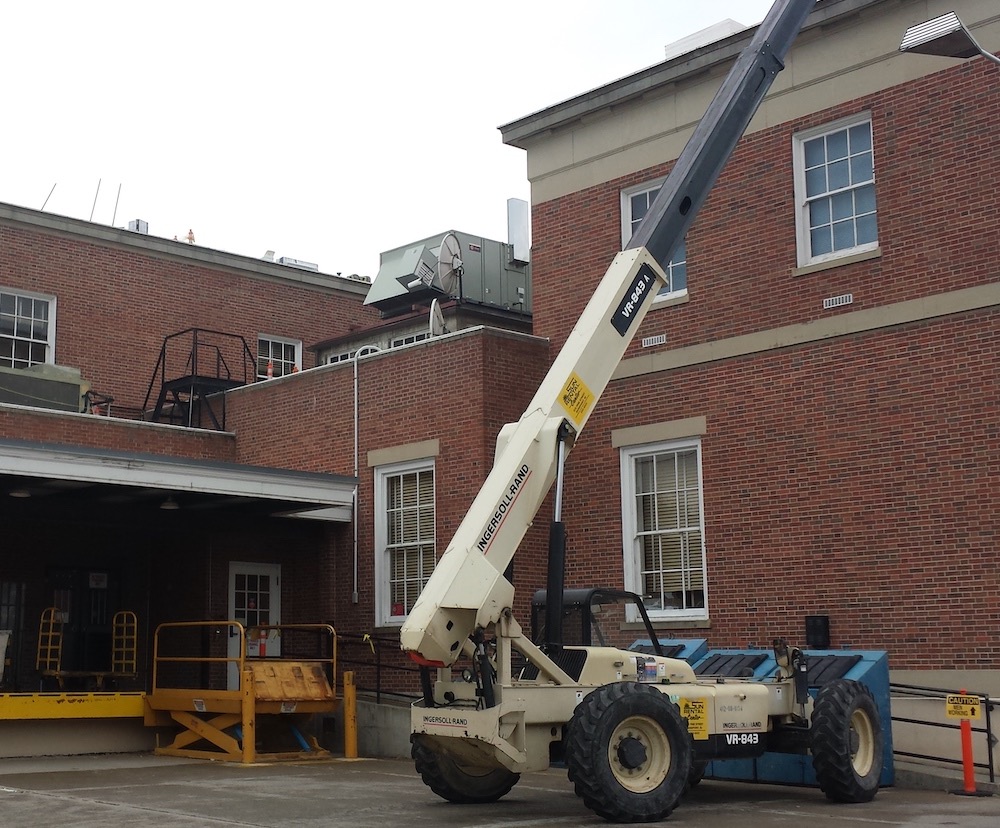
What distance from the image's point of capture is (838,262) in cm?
1692

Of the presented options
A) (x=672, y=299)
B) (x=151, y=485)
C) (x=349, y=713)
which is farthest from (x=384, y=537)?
(x=672, y=299)

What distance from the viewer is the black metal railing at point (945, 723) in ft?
44.9

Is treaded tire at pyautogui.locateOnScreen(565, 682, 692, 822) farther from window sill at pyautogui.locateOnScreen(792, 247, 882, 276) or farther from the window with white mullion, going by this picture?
the window with white mullion

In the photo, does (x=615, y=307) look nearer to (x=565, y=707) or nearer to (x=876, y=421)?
(x=565, y=707)

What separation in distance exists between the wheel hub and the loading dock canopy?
9.46 meters

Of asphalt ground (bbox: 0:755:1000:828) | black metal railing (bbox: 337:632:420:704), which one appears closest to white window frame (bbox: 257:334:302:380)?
black metal railing (bbox: 337:632:420:704)

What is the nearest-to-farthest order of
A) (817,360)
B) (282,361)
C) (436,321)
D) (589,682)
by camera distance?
(589,682)
(817,360)
(436,321)
(282,361)

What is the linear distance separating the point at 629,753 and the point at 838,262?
835 cm

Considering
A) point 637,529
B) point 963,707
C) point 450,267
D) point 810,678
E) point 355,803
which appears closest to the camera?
point 355,803

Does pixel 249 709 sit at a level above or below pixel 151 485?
below

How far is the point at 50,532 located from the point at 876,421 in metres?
13.2

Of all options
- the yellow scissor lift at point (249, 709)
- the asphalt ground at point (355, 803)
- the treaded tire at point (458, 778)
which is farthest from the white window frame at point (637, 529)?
the treaded tire at point (458, 778)

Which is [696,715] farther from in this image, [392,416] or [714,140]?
[392,416]

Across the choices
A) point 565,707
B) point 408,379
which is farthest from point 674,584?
point 565,707
